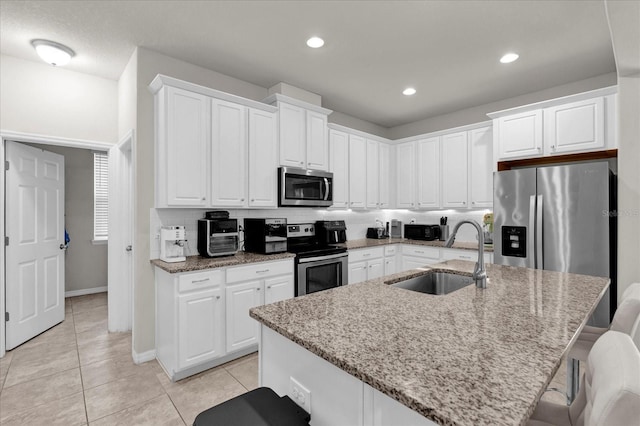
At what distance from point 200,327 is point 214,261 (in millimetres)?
558

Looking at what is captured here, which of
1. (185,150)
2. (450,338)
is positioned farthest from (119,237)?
(450,338)

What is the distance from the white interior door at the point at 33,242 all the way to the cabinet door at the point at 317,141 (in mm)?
3045

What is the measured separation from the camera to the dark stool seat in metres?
0.97

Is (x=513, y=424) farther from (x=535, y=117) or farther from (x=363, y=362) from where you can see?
(x=535, y=117)

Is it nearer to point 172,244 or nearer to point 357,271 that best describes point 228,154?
point 172,244

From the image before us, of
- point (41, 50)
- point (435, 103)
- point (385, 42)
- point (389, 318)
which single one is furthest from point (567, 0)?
point (41, 50)

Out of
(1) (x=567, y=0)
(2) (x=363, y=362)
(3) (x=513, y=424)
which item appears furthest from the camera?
(1) (x=567, y=0)

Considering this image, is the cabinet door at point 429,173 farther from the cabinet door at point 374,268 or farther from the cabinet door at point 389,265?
the cabinet door at point 374,268

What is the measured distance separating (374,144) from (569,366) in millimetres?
3691

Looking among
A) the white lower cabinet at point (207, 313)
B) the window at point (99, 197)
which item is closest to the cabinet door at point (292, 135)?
the white lower cabinet at point (207, 313)

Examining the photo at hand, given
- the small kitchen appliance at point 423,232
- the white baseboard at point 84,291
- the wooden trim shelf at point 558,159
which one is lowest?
the white baseboard at point 84,291

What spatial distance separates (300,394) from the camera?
113 centimetres

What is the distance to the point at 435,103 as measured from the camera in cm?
438

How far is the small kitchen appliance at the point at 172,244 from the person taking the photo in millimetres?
2795
